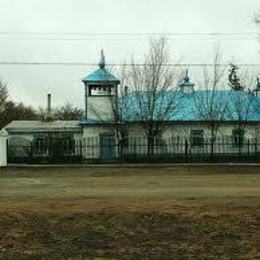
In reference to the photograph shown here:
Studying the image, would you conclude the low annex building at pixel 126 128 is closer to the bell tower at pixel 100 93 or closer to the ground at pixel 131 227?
the bell tower at pixel 100 93

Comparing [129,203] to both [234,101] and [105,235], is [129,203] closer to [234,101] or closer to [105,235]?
[105,235]

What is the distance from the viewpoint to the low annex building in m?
Result: 52.0

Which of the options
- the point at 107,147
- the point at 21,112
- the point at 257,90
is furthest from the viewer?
the point at 21,112

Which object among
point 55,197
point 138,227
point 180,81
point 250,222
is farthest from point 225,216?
point 180,81

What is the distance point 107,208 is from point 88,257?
3.90 metres

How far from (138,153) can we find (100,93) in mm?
6281

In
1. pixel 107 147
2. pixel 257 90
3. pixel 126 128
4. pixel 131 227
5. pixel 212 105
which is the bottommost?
pixel 131 227

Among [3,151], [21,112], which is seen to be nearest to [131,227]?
[3,151]

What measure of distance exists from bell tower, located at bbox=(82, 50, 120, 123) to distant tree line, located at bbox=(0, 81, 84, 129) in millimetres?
23027

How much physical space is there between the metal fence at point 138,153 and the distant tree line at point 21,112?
27.1m

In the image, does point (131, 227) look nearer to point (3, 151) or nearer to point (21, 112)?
point (3, 151)

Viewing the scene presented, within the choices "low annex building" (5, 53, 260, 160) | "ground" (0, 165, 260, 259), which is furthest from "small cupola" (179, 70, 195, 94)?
"ground" (0, 165, 260, 259)

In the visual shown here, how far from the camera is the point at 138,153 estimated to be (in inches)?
2031

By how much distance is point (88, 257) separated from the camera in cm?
1384
